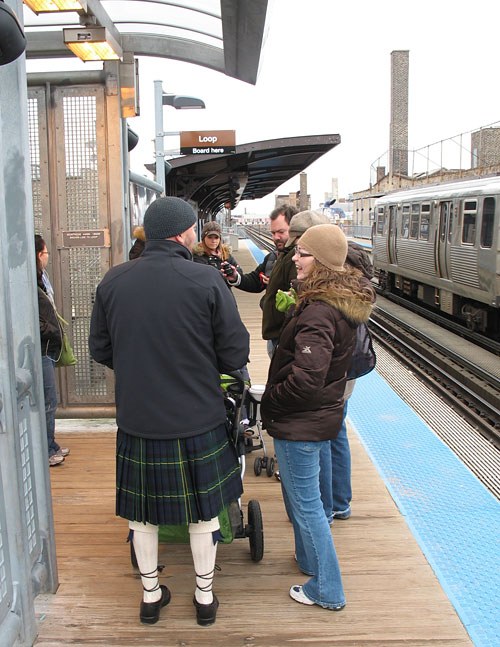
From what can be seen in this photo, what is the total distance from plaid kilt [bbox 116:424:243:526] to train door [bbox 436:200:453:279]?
10.9m


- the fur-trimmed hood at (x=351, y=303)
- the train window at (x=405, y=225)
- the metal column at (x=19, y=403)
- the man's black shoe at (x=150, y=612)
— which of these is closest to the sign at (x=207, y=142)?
the train window at (x=405, y=225)

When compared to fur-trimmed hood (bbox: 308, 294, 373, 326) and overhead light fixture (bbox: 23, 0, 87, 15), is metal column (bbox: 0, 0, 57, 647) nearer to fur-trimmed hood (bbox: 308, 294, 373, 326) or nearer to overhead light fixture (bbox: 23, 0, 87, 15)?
fur-trimmed hood (bbox: 308, 294, 373, 326)

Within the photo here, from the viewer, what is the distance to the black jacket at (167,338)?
2576 mm

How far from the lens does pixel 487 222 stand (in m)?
10.7

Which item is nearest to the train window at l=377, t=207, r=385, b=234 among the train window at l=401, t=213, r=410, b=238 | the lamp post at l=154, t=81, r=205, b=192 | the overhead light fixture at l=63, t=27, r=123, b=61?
the train window at l=401, t=213, r=410, b=238

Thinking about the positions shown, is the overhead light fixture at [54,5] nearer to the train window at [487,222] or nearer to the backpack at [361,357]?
the backpack at [361,357]

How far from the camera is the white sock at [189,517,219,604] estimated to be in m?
2.77

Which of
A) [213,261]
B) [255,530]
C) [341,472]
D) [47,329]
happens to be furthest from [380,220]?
[255,530]

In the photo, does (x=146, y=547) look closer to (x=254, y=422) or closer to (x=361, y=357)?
(x=361, y=357)

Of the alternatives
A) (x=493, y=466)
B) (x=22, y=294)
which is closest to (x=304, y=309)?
(x=22, y=294)

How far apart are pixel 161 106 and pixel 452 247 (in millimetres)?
6154

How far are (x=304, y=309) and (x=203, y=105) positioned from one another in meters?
10.1

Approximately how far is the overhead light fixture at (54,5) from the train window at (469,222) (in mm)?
8579

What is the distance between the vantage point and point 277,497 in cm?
425
